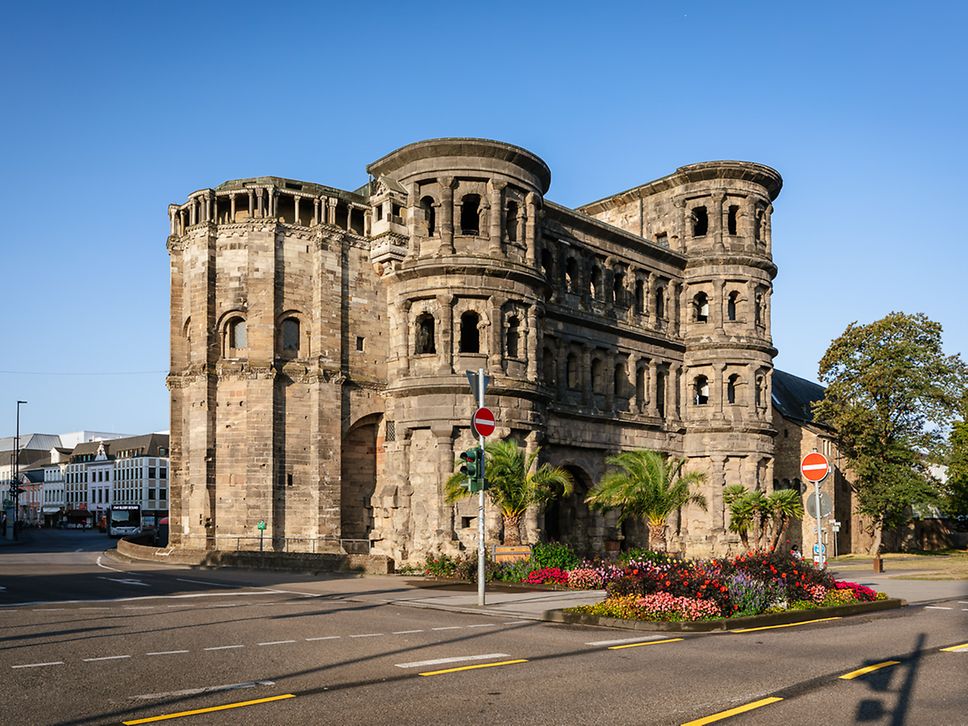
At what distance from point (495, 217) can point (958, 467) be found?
33.1 metres

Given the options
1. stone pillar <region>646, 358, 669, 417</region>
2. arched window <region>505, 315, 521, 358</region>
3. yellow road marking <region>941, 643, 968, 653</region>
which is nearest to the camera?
yellow road marking <region>941, 643, 968, 653</region>

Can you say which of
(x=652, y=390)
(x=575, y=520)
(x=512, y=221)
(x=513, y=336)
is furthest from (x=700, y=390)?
(x=512, y=221)

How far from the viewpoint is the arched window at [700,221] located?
4938cm

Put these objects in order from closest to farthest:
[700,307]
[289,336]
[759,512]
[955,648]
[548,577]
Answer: [955,648]
[548,577]
[289,336]
[759,512]
[700,307]

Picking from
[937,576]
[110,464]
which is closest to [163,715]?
[937,576]

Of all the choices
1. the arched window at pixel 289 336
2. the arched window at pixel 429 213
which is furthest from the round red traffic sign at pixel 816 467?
the arched window at pixel 289 336

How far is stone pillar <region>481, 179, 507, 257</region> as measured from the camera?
34594 millimetres

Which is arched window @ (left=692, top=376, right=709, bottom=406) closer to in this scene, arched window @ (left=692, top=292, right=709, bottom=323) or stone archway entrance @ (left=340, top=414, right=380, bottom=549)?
arched window @ (left=692, top=292, right=709, bottom=323)

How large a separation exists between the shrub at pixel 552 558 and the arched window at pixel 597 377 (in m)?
15.5

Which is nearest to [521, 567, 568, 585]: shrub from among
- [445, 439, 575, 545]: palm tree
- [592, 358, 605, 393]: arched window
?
[445, 439, 575, 545]: palm tree

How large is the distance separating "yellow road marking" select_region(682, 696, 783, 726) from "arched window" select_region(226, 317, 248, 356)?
33.4 metres

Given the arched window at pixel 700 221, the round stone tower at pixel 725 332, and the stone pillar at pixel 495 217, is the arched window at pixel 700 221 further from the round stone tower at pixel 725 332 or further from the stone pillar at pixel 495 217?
the stone pillar at pixel 495 217

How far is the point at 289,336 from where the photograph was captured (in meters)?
40.9

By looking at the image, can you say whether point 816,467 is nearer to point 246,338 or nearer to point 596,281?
point 596,281
